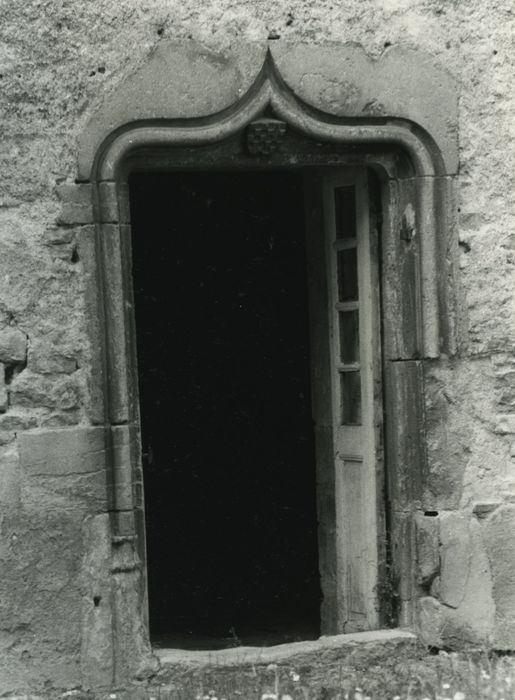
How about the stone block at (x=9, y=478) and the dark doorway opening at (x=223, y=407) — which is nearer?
the stone block at (x=9, y=478)

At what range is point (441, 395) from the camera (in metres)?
6.48

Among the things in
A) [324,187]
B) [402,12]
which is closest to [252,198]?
[324,187]

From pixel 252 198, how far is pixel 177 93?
215 cm

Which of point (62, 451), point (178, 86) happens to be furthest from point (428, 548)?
point (178, 86)

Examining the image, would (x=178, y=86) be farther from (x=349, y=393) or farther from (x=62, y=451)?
(x=349, y=393)

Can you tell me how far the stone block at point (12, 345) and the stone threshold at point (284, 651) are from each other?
1.38 metres

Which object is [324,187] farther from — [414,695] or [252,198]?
[414,695]

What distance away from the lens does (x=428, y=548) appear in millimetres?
6438

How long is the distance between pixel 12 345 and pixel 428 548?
2011 mm

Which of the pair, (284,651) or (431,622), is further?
(431,622)

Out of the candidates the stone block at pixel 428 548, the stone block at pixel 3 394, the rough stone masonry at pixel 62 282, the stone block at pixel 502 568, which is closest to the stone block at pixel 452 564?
the stone block at pixel 428 548

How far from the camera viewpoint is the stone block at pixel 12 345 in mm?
5980

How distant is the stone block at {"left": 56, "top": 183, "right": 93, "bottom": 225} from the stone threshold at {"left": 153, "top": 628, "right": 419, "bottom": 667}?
185 centimetres

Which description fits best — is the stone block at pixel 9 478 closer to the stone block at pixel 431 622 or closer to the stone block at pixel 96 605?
the stone block at pixel 96 605
